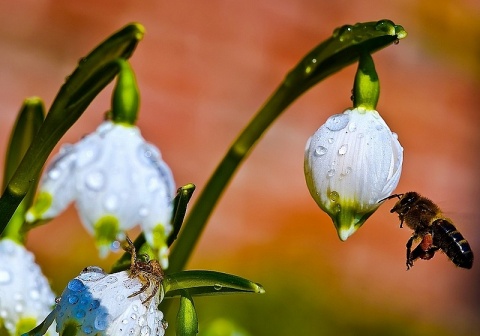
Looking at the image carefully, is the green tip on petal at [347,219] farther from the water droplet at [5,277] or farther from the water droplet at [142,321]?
the water droplet at [5,277]

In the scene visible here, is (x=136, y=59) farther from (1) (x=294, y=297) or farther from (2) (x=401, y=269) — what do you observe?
(2) (x=401, y=269)

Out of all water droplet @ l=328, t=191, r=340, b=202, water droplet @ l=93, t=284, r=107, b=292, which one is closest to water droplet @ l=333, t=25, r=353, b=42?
water droplet @ l=328, t=191, r=340, b=202

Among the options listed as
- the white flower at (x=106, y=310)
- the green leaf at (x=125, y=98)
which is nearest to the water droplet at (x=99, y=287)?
the white flower at (x=106, y=310)

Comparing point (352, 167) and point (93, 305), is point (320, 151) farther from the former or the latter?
point (93, 305)

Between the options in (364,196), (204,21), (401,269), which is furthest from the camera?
(401,269)

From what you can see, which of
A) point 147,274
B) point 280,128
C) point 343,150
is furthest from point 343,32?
point 280,128

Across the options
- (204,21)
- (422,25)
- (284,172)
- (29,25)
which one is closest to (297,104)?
(284,172)
